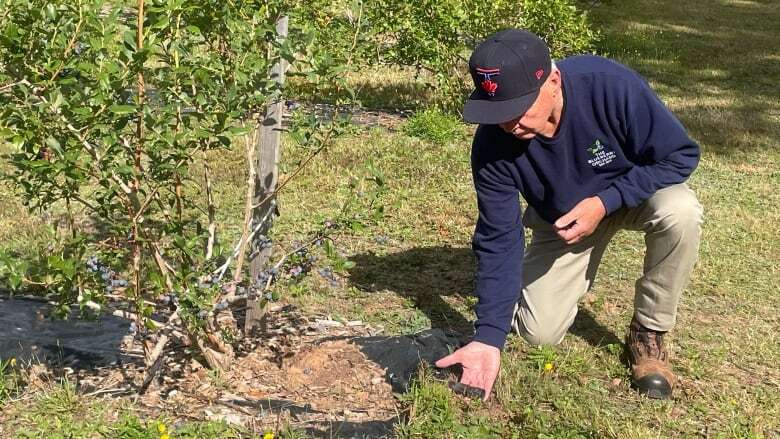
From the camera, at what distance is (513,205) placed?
12.1 ft

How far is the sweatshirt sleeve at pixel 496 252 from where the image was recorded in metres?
3.48

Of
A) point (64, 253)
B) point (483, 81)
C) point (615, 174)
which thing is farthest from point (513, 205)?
point (64, 253)

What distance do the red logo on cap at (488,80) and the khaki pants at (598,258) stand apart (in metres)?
1.10

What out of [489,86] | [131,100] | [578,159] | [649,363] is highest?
[489,86]

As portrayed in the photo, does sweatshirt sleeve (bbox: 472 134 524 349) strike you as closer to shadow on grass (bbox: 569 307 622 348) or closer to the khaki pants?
the khaki pants

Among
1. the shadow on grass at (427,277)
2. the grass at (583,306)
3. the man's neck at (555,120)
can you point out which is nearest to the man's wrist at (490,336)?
the grass at (583,306)

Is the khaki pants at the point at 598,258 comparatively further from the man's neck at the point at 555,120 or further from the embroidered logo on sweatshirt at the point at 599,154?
the man's neck at the point at 555,120

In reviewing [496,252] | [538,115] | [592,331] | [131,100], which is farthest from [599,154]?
[131,100]

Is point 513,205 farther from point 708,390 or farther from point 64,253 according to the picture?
point 64,253

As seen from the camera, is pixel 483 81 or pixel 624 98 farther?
pixel 624 98

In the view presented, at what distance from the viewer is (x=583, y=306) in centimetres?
472

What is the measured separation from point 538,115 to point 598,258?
3.96ft

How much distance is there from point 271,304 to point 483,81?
188 centimetres

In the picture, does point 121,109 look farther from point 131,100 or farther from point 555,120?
point 555,120
